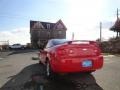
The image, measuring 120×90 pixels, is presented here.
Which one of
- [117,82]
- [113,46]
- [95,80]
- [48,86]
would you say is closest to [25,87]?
[48,86]

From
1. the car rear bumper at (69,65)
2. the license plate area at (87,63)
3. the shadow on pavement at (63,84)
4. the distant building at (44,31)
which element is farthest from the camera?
the distant building at (44,31)

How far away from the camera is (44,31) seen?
222 ft

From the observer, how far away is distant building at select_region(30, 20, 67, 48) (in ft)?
219

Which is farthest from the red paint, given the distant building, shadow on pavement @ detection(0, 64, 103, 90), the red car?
the distant building

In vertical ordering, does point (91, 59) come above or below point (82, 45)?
below

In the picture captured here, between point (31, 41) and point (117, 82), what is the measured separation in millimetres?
62796

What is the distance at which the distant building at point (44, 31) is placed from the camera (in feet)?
219

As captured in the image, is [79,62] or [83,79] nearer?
[79,62]

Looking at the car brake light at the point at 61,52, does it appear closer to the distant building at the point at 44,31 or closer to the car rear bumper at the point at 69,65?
the car rear bumper at the point at 69,65

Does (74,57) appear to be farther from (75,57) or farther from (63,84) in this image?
(63,84)

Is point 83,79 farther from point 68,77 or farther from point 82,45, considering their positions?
point 82,45

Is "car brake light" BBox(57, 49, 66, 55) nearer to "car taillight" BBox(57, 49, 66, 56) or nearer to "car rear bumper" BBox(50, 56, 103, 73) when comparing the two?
"car taillight" BBox(57, 49, 66, 56)

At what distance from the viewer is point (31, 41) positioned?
69.2 metres

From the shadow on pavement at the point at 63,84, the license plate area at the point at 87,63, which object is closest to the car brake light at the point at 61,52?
the license plate area at the point at 87,63
